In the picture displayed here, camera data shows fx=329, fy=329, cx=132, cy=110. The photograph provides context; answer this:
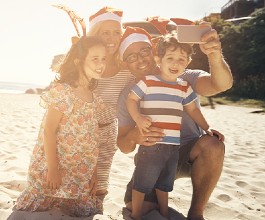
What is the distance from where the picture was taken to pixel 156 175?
106 inches

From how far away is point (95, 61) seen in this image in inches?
108

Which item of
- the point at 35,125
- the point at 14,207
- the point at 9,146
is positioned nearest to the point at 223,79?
the point at 14,207

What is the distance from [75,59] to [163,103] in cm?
84

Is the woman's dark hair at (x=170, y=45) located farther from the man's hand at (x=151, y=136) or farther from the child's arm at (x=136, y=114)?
the man's hand at (x=151, y=136)

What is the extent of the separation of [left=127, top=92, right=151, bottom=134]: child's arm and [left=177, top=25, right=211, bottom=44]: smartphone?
623mm

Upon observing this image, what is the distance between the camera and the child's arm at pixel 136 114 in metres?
2.64

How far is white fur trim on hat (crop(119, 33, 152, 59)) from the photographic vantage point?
3113mm

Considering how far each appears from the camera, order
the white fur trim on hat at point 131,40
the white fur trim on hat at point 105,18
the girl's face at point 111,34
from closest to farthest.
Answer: the white fur trim on hat at point 131,40 → the girl's face at point 111,34 → the white fur trim on hat at point 105,18

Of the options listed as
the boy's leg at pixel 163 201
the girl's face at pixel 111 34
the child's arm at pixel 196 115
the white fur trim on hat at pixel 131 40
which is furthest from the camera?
the girl's face at pixel 111 34

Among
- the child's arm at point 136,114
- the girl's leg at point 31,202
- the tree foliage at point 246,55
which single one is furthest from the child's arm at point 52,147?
the tree foliage at point 246,55

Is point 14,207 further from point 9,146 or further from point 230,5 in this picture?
point 230,5

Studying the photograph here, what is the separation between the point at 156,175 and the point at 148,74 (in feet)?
3.07

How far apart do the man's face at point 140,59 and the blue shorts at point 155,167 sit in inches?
29.0

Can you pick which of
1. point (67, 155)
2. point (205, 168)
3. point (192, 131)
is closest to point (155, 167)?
point (205, 168)
